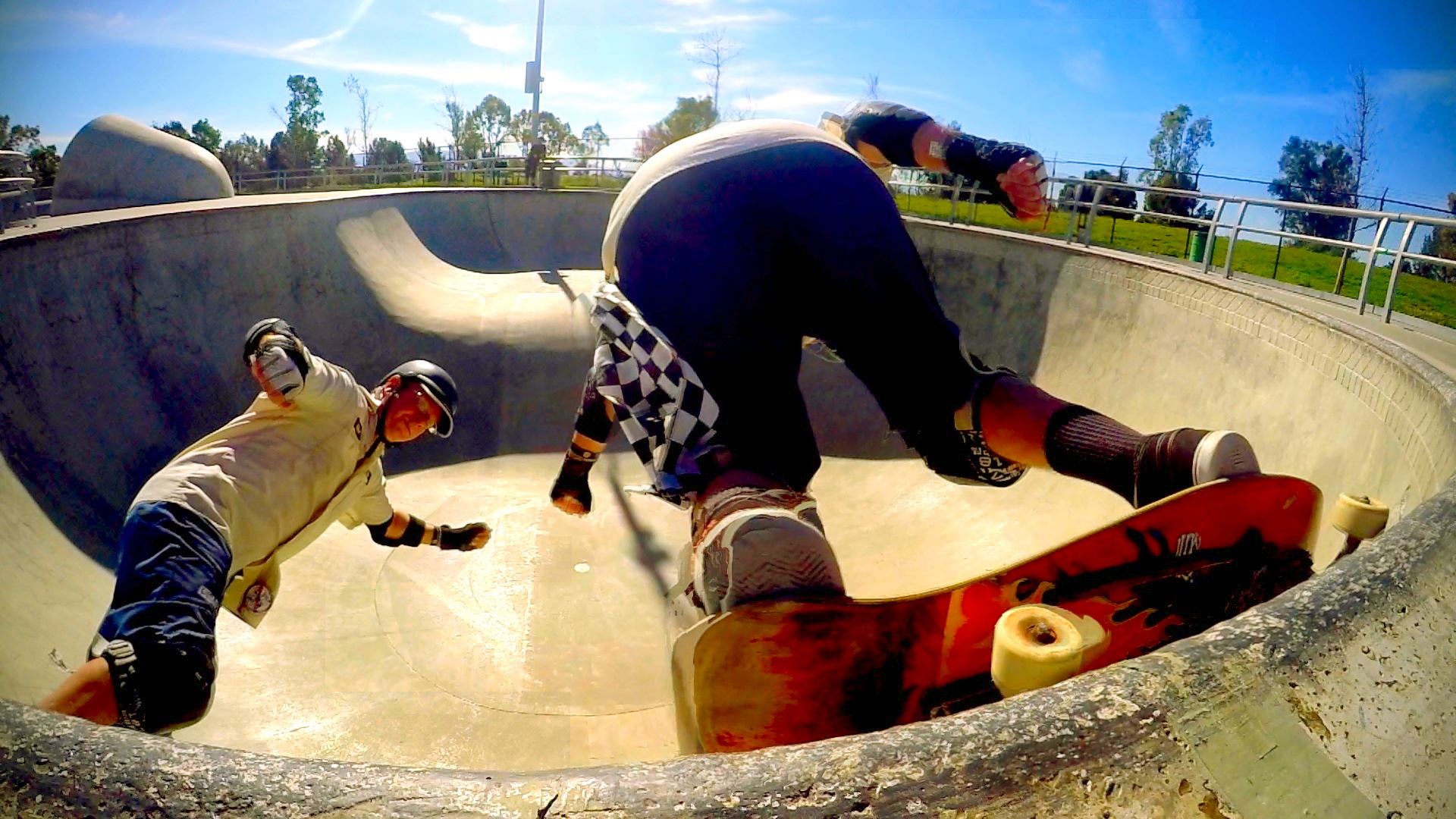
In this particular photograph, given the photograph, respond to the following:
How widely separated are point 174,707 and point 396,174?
28.7 metres

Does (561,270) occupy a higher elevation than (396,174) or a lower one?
lower

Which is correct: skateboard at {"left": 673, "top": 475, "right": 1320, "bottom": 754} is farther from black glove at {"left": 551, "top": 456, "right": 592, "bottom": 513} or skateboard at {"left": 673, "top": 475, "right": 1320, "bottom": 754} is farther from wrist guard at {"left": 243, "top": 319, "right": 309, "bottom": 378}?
wrist guard at {"left": 243, "top": 319, "right": 309, "bottom": 378}

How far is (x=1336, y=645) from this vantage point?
856 mm

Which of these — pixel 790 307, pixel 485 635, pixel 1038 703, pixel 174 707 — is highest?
pixel 790 307

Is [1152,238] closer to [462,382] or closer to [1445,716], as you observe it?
[462,382]

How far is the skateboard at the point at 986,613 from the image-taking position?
1.37 m

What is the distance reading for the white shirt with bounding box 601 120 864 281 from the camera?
6.64 feet

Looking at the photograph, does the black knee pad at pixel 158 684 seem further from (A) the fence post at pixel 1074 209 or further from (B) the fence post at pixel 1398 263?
(A) the fence post at pixel 1074 209

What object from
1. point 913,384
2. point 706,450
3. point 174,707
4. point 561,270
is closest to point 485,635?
point 174,707

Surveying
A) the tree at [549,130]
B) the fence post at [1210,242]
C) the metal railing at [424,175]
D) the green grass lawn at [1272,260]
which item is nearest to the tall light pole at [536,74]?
the metal railing at [424,175]

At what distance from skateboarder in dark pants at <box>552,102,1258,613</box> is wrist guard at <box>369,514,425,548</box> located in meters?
2.15

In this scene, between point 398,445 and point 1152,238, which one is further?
point 1152,238

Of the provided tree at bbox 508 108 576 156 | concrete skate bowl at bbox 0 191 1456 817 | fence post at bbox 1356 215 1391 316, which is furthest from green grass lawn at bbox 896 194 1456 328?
tree at bbox 508 108 576 156

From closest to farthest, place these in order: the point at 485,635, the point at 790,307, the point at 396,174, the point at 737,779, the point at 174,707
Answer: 1. the point at 737,779
2. the point at 174,707
3. the point at 790,307
4. the point at 485,635
5. the point at 396,174
